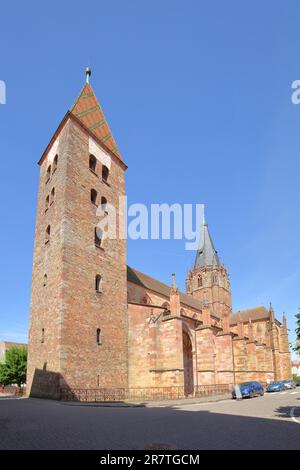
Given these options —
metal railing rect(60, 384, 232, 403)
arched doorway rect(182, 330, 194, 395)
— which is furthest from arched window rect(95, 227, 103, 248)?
arched doorway rect(182, 330, 194, 395)

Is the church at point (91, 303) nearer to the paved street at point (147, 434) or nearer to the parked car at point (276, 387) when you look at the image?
the parked car at point (276, 387)

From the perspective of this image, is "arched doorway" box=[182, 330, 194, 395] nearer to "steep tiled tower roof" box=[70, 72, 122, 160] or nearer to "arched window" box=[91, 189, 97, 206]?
→ "arched window" box=[91, 189, 97, 206]

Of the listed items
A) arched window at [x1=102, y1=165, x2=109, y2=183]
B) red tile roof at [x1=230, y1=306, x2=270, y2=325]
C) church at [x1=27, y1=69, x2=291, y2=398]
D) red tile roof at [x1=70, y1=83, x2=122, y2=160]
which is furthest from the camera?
red tile roof at [x1=230, y1=306, x2=270, y2=325]

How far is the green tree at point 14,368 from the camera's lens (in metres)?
44.6

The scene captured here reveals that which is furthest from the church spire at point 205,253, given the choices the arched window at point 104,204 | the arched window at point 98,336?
the arched window at point 98,336

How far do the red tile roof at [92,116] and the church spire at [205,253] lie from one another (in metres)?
36.4

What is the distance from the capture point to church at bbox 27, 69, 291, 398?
70.0ft

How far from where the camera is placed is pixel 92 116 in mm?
30891

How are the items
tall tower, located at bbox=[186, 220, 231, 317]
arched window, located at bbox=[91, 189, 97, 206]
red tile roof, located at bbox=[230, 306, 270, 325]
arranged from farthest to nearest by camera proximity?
tall tower, located at bbox=[186, 220, 231, 317] → red tile roof, located at bbox=[230, 306, 270, 325] → arched window, located at bbox=[91, 189, 97, 206]

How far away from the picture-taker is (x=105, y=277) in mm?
25547

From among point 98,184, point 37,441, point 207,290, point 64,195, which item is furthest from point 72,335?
point 207,290

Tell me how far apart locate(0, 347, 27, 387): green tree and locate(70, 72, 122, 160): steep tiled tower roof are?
29.8m

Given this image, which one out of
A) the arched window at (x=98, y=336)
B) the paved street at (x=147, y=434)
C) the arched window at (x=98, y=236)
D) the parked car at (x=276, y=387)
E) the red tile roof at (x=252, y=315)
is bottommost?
the parked car at (x=276, y=387)
